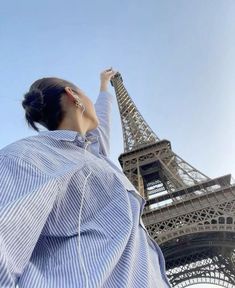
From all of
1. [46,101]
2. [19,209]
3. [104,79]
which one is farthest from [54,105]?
[104,79]

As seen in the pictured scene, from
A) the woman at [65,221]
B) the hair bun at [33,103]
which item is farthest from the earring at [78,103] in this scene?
the woman at [65,221]

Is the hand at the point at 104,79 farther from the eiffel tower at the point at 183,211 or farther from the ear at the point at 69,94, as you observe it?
the eiffel tower at the point at 183,211

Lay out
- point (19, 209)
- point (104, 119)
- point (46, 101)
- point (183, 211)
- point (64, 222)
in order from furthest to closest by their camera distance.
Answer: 1. point (183, 211)
2. point (104, 119)
3. point (46, 101)
4. point (64, 222)
5. point (19, 209)

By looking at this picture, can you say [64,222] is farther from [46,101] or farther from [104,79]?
[104,79]

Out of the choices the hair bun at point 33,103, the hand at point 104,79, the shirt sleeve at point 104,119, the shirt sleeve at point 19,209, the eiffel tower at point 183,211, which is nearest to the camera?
the shirt sleeve at point 19,209

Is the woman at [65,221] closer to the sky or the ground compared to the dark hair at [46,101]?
closer to the ground

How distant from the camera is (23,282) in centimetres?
80

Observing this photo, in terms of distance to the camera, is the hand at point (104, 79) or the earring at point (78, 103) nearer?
the earring at point (78, 103)

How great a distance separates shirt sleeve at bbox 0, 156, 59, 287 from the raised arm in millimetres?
1219

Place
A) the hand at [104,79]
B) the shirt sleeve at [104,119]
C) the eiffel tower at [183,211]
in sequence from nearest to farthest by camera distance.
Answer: the shirt sleeve at [104,119] < the hand at [104,79] < the eiffel tower at [183,211]

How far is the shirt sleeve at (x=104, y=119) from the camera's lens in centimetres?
229

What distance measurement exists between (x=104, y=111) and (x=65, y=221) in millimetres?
1742

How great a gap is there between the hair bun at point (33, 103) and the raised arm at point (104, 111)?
0.55 meters

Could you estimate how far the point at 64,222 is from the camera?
108 cm
